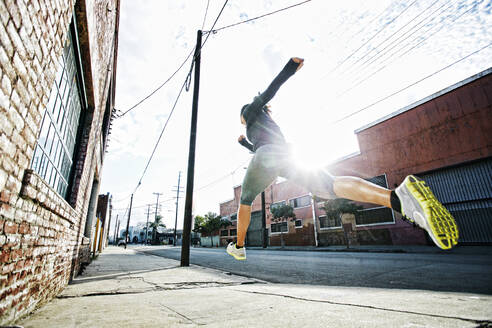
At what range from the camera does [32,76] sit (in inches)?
61.4

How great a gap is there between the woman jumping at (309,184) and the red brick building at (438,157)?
49.5ft

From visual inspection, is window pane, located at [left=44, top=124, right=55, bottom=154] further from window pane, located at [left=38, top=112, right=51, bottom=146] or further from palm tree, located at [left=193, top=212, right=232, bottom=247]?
palm tree, located at [left=193, top=212, right=232, bottom=247]

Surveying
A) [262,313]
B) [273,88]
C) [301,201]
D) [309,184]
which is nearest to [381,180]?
[301,201]

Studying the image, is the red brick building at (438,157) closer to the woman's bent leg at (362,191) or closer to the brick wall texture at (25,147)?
the woman's bent leg at (362,191)

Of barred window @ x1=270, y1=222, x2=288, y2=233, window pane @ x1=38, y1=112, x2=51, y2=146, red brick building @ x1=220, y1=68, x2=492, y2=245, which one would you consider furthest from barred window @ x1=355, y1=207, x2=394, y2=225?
window pane @ x1=38, y1=112, x2=51, y2=146

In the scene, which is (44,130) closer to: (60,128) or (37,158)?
(37,158)

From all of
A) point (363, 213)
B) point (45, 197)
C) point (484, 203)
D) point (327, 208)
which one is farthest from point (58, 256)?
point (363, 213)

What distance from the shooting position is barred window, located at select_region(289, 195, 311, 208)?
23278mm

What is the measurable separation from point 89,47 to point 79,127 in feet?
5.21

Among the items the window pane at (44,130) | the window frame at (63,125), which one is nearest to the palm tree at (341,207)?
the window frame at (63,125)

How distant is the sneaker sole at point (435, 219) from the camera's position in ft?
5.67

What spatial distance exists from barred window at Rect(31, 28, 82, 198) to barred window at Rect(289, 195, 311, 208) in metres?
21.4

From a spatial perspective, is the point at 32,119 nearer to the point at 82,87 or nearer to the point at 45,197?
the point at 45,197

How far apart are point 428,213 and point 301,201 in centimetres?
2298
